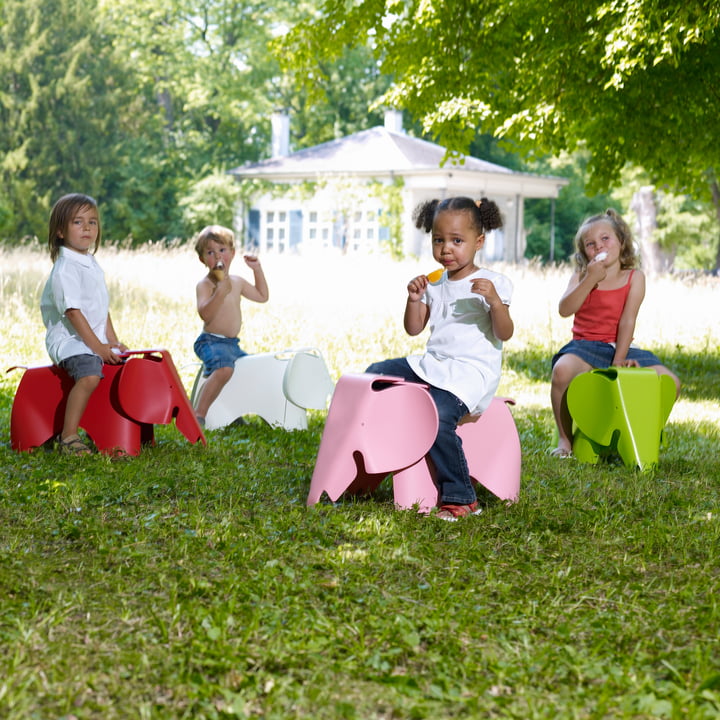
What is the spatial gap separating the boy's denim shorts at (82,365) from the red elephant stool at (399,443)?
58.8 inches

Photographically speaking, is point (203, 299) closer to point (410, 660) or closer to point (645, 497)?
point (645, 497)

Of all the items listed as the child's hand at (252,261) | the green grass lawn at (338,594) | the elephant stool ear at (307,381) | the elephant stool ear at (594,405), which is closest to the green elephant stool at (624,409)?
the elephant stool ear at (594,405)

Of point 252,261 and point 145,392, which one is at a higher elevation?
point 252,261

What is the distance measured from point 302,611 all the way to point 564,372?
2.95 metres

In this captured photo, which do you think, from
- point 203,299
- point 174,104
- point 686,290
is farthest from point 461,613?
point 174,104

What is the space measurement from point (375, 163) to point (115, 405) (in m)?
25.3

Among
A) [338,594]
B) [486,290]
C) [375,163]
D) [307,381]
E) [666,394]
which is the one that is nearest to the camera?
[338,594]

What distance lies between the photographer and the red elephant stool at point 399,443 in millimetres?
3957

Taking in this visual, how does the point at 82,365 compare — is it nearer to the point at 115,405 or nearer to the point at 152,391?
the point at 115,405

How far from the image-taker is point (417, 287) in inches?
163

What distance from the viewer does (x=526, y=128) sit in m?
9.75

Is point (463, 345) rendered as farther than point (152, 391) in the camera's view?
No

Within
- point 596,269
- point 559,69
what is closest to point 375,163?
point 559,69

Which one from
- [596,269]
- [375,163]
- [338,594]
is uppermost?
[375,163]
